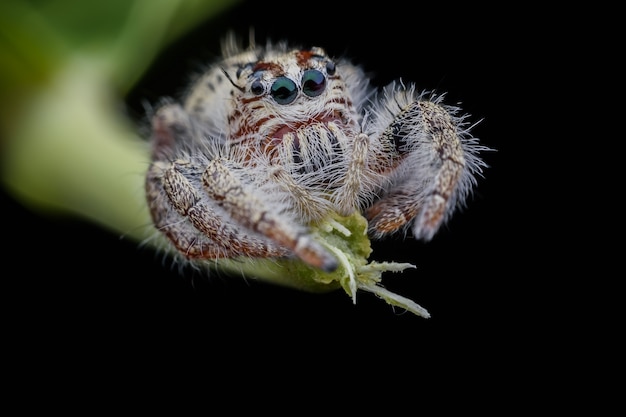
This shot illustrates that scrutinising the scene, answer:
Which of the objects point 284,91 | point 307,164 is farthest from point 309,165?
point 284,91

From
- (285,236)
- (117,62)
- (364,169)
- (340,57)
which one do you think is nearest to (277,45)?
(340,57)

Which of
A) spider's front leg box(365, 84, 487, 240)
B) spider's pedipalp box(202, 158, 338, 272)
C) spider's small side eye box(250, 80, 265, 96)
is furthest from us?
spider's small side eye box(250, 80, 265, 96)

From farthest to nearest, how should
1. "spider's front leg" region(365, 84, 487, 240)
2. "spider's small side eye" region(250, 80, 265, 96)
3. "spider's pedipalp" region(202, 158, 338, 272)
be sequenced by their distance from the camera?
"spider's small side eye" region(250, 80, 265, 96) < "spider's front leg" region(365, 84, 487, 240) < "spider's pedipalp" region(202, 158, 338, 272)

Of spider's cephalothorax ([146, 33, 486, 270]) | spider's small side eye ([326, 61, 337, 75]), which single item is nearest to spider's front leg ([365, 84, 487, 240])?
spider's cephalothorax ([146, 33, 486, 270])

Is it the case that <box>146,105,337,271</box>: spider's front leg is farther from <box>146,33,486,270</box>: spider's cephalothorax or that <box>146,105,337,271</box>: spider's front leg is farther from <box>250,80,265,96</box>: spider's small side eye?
<box>250,80,265,96</box>: spider's small side eye

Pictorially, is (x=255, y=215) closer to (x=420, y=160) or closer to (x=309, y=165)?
(x=309, y=165)

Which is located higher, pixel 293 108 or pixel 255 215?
A: pixel 293 108

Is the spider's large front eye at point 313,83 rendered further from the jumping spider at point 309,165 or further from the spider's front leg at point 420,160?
the spider's front leg at point 420,160

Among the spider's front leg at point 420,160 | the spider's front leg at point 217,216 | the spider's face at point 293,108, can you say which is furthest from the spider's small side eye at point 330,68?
the spider's front leg at point 217,216

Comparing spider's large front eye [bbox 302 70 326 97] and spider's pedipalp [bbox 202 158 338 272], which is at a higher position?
spider's large front eye [bbox 302 70 326 97]
